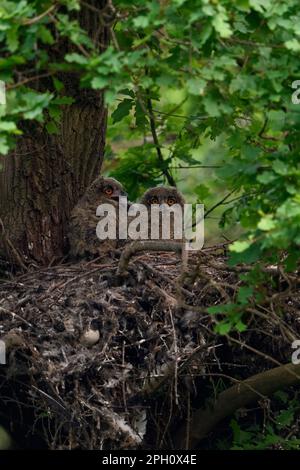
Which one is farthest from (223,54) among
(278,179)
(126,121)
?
(126,121)

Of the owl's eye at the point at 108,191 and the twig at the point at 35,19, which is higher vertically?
the twig at the point at 35,19

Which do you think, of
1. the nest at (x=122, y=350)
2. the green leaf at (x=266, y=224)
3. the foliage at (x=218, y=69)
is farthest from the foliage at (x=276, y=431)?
the green leaf at (x=266, y=224)

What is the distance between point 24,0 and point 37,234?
2967mm

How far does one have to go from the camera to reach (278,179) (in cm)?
605

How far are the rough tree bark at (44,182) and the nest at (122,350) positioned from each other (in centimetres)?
71

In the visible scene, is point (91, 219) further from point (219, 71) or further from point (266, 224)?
point (266, 224)

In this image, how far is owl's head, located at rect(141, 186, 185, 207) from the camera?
9164 millimetres

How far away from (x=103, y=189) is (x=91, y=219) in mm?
286

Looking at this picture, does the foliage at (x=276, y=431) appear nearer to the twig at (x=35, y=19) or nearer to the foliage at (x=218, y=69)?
the foliage at (x=218, y=69)

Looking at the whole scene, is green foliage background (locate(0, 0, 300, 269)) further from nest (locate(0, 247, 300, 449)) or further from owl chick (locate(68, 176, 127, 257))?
owl chick (locate(68, 176, 127, 257))

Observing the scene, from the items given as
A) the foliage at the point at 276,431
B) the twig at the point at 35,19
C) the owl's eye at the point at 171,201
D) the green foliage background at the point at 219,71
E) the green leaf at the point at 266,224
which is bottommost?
the foliage at the point at 276,431

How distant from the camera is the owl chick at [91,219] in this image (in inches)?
340

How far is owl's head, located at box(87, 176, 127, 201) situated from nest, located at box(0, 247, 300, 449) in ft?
3.30

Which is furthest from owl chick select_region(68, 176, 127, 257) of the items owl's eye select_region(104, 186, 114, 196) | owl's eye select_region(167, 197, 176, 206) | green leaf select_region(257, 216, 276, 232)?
green leaf select_region(257, 216, 276, 232)
